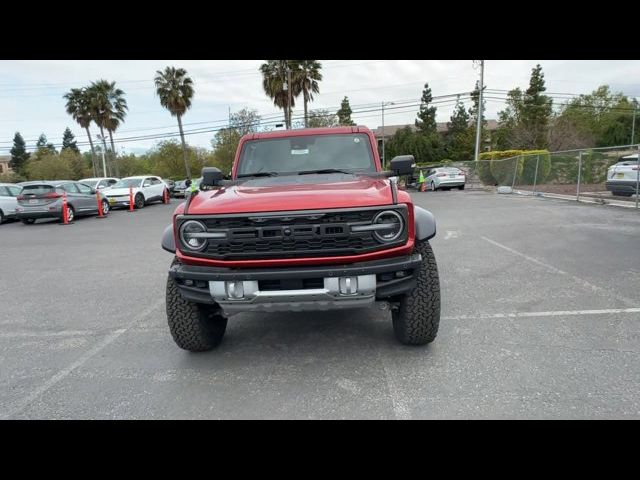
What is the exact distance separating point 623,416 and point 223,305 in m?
2.55

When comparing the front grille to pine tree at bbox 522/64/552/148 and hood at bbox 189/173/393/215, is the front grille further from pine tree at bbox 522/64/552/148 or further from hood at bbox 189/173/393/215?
pine tree at bbox 522/64/552/148

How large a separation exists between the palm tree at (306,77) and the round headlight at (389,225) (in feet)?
104

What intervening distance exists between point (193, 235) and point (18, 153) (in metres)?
108

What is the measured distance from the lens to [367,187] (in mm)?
3156

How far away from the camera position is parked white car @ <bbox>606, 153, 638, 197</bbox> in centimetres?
1142

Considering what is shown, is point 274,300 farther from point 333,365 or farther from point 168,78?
point 168,78

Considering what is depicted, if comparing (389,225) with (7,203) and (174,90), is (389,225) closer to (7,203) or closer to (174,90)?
(7,203)

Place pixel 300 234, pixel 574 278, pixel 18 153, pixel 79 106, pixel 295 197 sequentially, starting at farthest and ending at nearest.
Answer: pixel 18 153, pixel 79 106, pixel 574 278, pixel 295 197, pixel 300 234

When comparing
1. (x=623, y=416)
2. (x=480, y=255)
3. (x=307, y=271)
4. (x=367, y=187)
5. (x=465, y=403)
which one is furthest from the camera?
(x=480, y=255)

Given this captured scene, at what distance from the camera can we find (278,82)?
33281mm

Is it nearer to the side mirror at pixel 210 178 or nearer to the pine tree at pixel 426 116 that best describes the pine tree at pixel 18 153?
the pine tree at pixel 426 116

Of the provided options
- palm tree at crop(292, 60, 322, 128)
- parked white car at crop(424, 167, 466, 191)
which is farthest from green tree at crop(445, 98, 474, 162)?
parked white car at crop(424, 167, 466, 191)

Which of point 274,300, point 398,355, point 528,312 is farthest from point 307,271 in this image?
point 528,312

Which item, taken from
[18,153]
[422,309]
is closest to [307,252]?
[422,309]
